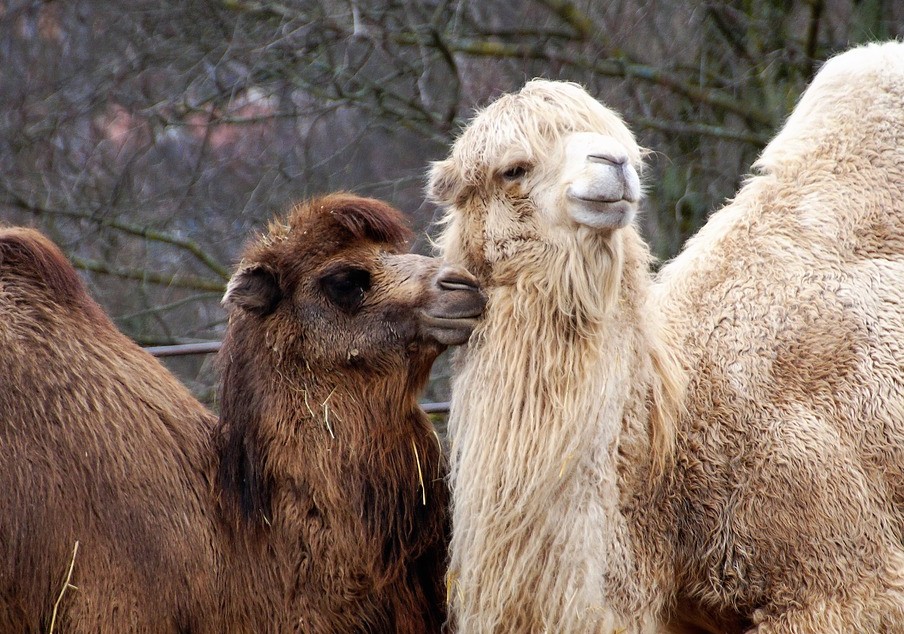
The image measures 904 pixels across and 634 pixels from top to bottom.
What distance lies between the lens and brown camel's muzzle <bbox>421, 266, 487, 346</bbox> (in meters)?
4.02

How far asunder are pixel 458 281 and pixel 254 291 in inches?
30.5

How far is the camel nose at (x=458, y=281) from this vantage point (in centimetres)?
404

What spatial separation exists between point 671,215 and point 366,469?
5.25 m

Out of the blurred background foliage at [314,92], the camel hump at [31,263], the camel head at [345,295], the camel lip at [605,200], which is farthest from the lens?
the blurred background foliage at [314,92]

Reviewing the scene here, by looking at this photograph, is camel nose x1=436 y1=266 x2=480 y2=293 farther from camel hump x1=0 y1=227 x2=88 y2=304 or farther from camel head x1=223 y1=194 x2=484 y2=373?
camel hump x1=0 y1=227 x2=88 y2=304

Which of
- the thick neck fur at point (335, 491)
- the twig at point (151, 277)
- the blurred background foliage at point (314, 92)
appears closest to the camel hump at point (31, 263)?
the thick neck fur at point (335, 491)

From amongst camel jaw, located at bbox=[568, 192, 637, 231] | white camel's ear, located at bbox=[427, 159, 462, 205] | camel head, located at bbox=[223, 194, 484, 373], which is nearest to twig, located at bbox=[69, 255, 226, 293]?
camel head, located at bbox=[223, 194, 484, 373]

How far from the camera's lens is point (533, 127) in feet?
13.1

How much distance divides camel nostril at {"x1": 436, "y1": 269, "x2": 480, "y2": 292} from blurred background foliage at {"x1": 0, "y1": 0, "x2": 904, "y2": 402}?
414 cm

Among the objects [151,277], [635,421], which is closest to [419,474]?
[635,421]

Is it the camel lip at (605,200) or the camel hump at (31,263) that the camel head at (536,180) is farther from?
the camel hump at (31,263)

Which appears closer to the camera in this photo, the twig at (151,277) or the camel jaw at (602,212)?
the camel jaw at (602,212)

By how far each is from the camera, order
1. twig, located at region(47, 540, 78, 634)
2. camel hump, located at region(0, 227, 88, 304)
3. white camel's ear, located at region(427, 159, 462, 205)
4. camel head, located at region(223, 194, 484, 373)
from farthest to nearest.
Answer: camel hump, located at region(0, 227, 88, 304), white camel's ear, located at region(427, 159, 462, 205), camel head, located at region(223, 194, 484, 373), twig, located at region(47, 540, 78, 634)

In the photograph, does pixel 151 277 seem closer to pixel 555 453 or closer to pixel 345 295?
pixel 345 295
